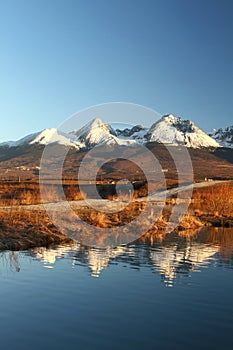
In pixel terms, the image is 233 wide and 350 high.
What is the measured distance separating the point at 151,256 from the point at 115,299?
732 centimetres

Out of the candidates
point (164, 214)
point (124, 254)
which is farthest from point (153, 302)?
point (164, 214)

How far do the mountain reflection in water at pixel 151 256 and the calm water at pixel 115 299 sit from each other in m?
0.05

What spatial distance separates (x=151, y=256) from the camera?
20.7 meters

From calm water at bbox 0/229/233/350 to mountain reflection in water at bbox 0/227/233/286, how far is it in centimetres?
5

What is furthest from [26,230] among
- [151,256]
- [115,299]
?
[115,299]

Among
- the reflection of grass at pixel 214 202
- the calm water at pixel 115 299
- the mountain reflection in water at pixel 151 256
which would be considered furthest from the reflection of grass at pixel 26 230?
the reflection of grass at pixel 214 202

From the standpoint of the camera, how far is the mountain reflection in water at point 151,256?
58.7ft

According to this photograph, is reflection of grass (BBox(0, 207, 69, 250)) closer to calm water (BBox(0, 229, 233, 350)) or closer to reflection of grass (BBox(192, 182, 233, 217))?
calm water (BBox(0, 229, 233, 350))

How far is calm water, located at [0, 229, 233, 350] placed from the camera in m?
10.3

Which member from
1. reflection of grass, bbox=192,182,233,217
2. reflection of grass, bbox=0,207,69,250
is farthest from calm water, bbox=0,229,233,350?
reflection of grass, bbox=192,182,233,217

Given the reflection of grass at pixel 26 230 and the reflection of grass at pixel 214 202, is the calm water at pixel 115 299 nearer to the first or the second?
the reflection of grass at pixel 26 230

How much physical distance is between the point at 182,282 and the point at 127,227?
50.4 ft

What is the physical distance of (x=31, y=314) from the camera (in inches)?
465

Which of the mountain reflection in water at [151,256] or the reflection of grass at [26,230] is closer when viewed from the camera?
the mountain reflection in water at [151,256]
